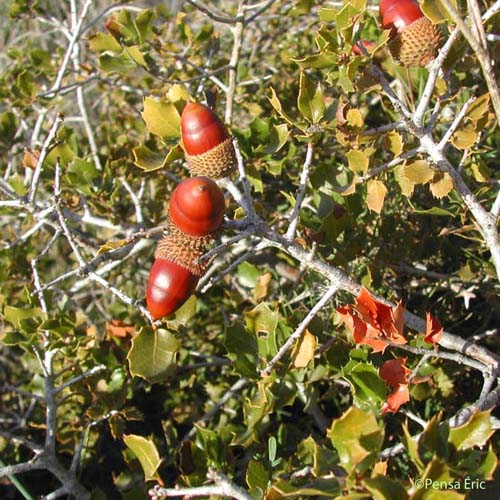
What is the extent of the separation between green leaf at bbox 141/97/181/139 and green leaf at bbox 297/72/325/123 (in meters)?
0.30

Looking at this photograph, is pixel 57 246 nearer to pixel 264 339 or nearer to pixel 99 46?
pixel 99 46

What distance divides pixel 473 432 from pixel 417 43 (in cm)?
87

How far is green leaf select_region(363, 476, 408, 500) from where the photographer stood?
94 centimetres

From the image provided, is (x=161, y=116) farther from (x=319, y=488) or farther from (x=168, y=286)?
(x=319, y=488)

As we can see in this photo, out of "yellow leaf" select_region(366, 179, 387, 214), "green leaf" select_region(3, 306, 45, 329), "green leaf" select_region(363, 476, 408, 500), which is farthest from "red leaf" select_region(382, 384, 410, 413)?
"green leaf" select_region(3, 306, 45, 329)

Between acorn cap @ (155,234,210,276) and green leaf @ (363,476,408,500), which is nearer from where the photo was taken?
green leaf @ (363,476,408,500)

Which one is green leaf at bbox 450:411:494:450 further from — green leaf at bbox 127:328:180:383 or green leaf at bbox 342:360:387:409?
green leaf at bbox 127:328:180:383

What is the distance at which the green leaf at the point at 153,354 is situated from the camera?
4.97 feet

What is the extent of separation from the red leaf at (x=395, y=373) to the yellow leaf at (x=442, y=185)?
402mm

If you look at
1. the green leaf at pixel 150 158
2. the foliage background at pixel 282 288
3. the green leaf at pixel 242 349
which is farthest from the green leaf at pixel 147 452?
the green leaf at pixel 150 158

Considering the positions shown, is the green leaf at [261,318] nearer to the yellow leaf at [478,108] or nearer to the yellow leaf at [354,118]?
the yellow leaf at [354,118]

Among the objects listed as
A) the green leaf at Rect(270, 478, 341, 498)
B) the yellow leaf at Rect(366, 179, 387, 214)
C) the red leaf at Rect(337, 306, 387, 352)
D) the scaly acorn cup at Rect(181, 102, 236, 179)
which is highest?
the scaly acorn cup at Rect(181, 102, 236, 179)

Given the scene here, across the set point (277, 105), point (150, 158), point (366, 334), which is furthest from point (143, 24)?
point (366, 334)

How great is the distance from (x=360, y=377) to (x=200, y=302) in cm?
127
